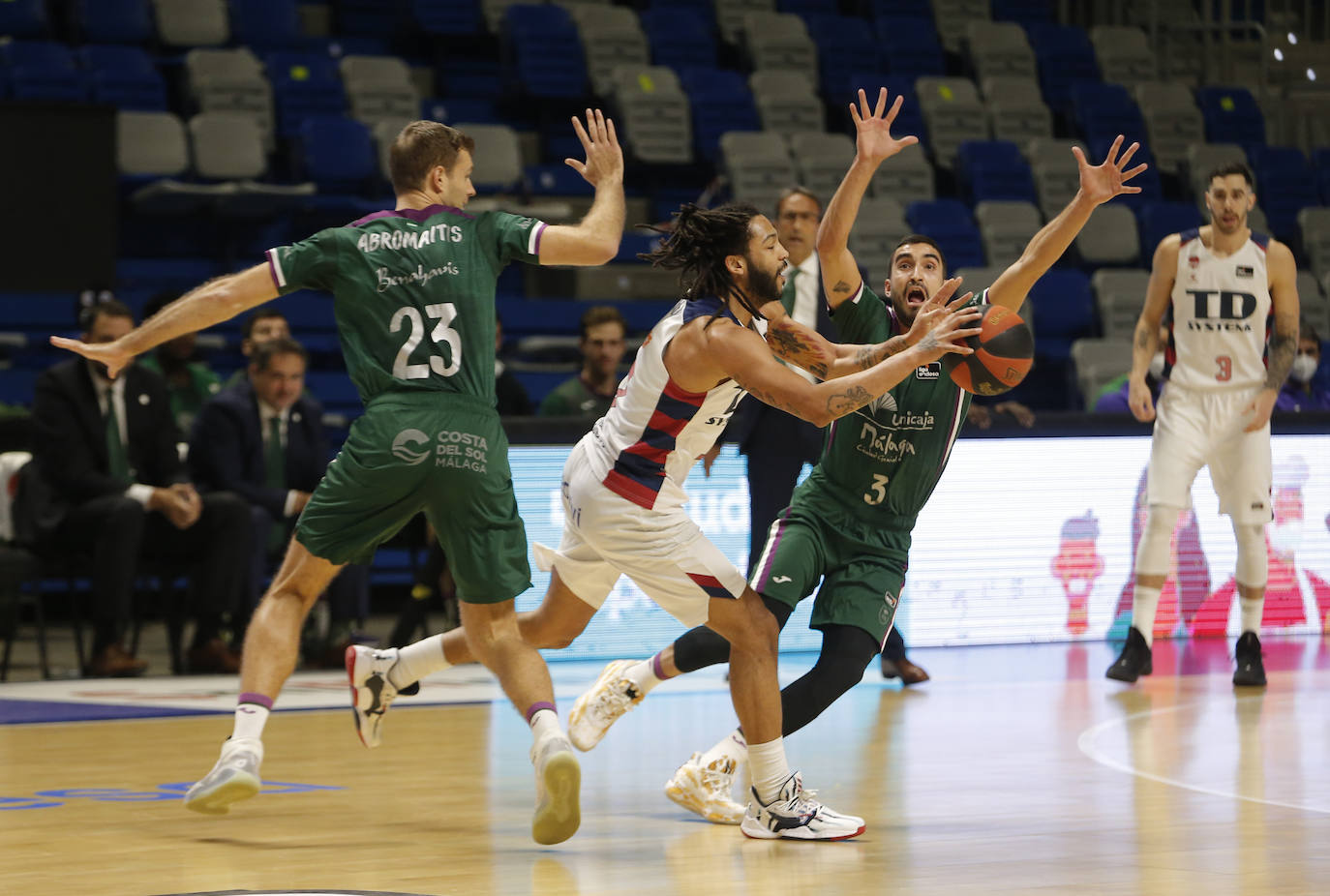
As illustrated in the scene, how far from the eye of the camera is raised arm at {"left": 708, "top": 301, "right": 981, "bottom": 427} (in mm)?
A: 4148

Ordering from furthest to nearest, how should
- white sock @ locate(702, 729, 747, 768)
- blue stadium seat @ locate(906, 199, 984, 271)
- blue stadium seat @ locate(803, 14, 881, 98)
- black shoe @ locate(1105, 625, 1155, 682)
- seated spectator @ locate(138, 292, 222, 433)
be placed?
1. blue stadium seat @ locate(803, 14, 881, 98)
2. blue stadium seat @ locate(906, 199, 984, 271)
3. seated spectator @ locate(138, 292, 222, 433)
4. black shoe @ locate(1105, 625, 1155, 682)
5. white sock @ locate(702, 729, 747, 768)

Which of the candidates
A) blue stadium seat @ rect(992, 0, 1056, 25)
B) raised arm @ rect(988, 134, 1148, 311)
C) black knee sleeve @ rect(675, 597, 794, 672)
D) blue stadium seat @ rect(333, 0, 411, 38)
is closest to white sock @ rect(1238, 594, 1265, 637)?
raised arm @ rect(988, 134, 1148, 311)

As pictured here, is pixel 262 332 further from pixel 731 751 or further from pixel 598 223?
pixel 731 751

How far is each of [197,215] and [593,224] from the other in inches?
345

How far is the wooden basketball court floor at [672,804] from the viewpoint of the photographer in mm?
3891

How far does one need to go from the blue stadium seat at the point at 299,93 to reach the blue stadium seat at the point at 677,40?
312 centimetres

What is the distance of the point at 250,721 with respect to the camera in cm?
442

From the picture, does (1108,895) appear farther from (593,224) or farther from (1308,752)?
(1308,752)

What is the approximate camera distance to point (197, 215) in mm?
12609

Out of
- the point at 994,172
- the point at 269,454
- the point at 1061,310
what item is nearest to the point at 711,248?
the point at 269,454

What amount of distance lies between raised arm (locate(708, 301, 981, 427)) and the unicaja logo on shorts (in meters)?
0.79

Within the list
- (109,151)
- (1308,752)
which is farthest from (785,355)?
(109,151)

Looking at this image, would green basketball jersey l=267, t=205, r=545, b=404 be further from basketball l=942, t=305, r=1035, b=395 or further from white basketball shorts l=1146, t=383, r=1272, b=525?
white basketball shorts l=1146, t=383, r=1272, b=525

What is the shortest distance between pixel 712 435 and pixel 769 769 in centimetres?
92
